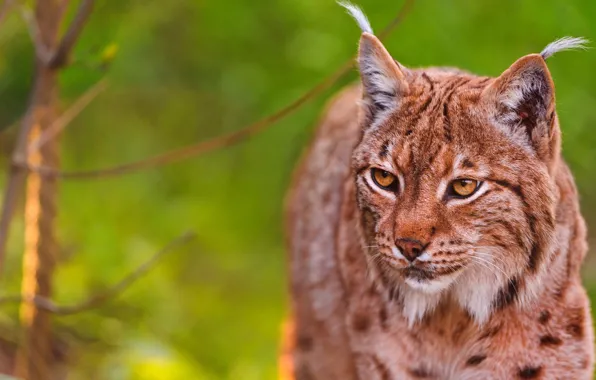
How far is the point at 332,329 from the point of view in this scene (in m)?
4.53

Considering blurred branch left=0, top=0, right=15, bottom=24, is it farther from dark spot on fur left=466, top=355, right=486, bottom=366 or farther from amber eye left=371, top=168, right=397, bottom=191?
dark spot on fur left=466, top=355, right=486, bottom=366

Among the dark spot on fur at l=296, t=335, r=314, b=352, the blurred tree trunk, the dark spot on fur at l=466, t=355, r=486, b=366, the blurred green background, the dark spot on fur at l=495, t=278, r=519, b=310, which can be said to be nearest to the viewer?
the dark spot on fur at l=495, t=278, r=519, b=310

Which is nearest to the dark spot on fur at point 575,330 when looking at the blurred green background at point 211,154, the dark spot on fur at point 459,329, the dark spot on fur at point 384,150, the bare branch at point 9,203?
the dark spot on fur at point 459,329

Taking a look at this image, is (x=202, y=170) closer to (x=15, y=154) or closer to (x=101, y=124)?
(x=101, y=124)

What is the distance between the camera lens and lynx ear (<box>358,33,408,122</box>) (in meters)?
3.30

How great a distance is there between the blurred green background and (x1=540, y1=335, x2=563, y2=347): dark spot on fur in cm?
214

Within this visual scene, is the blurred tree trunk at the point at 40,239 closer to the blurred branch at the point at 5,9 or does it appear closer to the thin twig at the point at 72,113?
the thin twig at the point at 72,113

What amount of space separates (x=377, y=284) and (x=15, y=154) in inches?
56.4

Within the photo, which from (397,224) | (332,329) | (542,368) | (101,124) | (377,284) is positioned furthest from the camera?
(101,124)

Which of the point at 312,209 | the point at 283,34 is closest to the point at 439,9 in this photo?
the point at 283,34

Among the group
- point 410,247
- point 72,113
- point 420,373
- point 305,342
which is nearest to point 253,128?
point 72,113

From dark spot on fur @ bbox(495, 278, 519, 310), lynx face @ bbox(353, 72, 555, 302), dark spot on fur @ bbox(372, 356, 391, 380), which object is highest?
lynx face @ bbox(353, 72, 555, 302)

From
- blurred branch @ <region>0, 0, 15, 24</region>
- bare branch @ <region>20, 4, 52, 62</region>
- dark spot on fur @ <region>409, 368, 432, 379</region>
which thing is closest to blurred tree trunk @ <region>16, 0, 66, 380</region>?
bare branch @ <region>20, 4, 52, 62</region>

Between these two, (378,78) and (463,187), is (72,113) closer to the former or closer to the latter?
(378,78)
